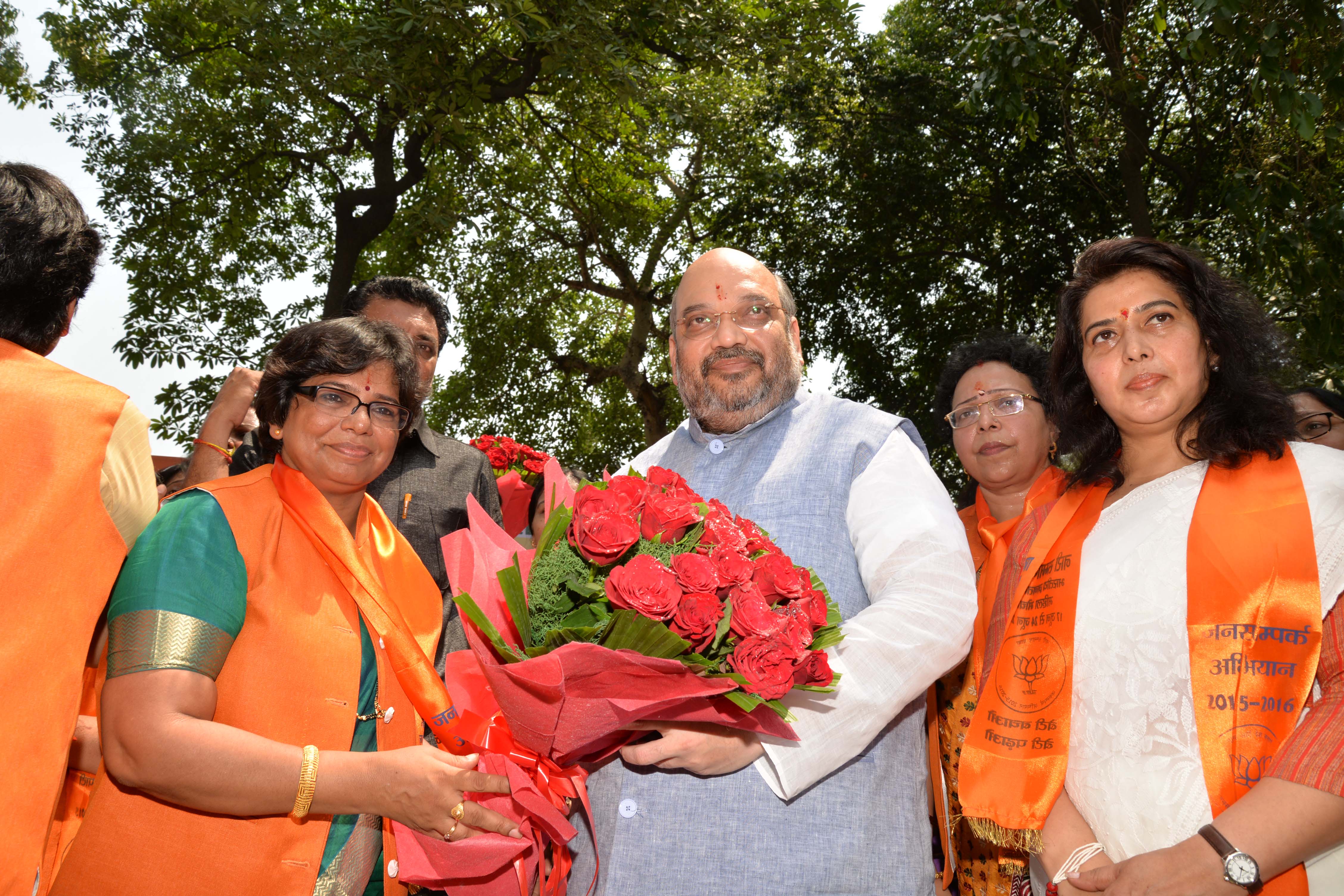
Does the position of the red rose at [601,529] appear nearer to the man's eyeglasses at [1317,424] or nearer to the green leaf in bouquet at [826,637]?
the green leaf in bouquet at [826,637]

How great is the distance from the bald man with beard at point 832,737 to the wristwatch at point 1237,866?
610mm

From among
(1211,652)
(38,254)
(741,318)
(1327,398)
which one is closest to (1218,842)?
(1211,652)

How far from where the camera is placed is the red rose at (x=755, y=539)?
1887mm

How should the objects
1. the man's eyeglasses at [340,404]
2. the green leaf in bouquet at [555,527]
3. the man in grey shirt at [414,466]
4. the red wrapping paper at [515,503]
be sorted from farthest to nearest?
the red wrapping paper at [515,503], the man in grey shirt at [414,466], the man's eyeglasses at [340,404], the green leaf in bouquet at [555,527]

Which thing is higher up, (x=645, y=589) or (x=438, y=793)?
(x=645, y=589)

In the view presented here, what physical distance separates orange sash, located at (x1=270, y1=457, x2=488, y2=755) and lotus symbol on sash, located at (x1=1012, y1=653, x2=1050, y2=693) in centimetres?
150

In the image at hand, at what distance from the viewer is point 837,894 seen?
2.06m

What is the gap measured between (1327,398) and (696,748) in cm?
337

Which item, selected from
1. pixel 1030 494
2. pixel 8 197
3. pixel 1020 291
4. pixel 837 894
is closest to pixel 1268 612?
pixel 1030 494

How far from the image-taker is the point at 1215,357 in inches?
90.9

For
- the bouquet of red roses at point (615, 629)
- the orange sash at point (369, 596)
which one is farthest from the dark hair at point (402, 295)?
the bouquet of red roses at point (615, 629)

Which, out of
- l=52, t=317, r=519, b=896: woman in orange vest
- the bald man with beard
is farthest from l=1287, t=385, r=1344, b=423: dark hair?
l=52, t=317, r=519, b=896: woman in orange vest

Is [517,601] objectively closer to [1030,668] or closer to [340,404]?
[340,404]

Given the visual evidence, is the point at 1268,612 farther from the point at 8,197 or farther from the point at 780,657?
the point at 8,197
